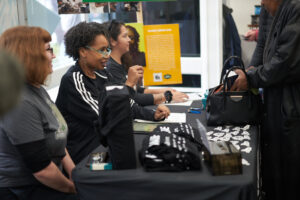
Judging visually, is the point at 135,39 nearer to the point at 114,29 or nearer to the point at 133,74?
the point at 114,29

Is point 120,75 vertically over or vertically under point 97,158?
over

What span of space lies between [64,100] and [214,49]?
242 cm

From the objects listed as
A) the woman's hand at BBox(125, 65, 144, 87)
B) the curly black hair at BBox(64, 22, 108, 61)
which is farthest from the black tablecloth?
the woman's hand at BBox(125, 65, 144, 87)

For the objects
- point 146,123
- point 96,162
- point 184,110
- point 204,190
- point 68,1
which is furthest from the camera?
point 68,1

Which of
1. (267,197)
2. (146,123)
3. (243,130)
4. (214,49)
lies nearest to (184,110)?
(146,123)

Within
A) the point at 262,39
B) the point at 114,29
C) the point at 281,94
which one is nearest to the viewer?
the point at 281,94

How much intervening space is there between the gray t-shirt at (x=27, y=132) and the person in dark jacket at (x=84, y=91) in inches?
13.3

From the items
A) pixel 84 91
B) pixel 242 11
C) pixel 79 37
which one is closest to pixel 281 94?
pixel 84 91

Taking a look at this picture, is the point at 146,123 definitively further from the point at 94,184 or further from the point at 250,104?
the point at 94,184

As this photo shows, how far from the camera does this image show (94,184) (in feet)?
4.69

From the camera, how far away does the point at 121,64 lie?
2.76m

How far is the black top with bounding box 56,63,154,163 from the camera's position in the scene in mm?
1987

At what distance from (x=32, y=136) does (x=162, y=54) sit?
1.89 meters

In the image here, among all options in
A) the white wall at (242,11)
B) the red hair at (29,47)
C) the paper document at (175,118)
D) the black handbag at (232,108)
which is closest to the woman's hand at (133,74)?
the paper document at (175,118)
